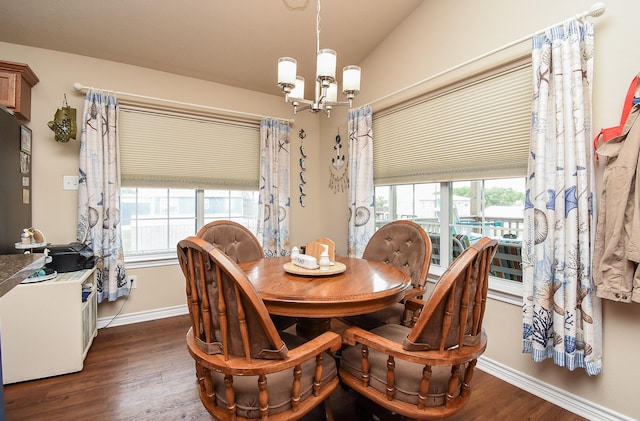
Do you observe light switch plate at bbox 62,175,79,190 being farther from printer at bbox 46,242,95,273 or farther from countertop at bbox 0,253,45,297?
countertop at bbox 0,253,45,297

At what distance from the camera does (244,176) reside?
11.6 ft

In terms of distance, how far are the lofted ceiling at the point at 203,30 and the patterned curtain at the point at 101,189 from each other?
0.49m

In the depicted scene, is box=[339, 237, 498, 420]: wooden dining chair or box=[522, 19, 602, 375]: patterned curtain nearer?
box=[339, 237, 498, 420]: wooden dining chair

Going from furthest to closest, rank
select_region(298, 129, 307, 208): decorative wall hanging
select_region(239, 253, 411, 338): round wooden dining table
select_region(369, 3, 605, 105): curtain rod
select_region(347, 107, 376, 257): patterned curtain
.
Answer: select_region(298, 129, 307, 208): decorative wall hanging
select_region(347, 107, 376, 257): patterned curtain
select_region(369, 3, 605, 105): curtain rod
select_region(239, 253, 411, 338): round wooden dining table

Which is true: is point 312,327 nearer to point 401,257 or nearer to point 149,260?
point 401,257

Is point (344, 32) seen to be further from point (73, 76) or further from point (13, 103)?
point (13, 103)

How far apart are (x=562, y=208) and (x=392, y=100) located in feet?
5.62

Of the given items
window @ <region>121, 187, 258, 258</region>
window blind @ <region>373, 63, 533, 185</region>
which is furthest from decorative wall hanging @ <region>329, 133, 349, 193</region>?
window @ <region>121, 187, 258, 258</region>

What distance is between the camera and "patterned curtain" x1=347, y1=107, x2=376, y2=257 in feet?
10.1

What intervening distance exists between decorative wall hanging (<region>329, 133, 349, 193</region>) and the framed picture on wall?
288cm

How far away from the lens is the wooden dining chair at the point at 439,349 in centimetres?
109

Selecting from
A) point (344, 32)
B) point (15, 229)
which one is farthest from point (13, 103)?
point (344, 32)

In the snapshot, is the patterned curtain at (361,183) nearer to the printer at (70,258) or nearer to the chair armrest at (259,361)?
the chair armrest at (259,361)

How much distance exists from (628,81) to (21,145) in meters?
4.04
